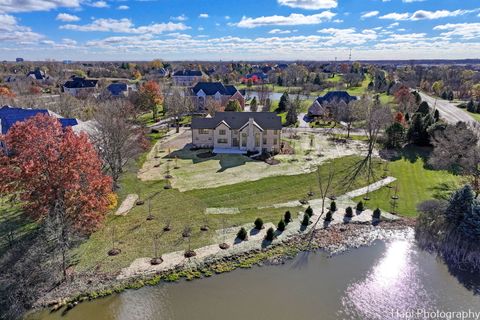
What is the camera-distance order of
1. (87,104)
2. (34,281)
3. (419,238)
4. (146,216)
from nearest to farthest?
(34,281)
(419,238)
(146,216)
(87,104)

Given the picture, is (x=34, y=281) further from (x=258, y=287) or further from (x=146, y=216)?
(x=258, y=287)

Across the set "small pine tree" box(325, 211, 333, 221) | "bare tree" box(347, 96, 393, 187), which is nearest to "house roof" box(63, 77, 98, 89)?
"bare tree" box(347, 96, 393, 187)

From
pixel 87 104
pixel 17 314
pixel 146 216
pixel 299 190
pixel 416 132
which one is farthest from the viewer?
pixel 87 104

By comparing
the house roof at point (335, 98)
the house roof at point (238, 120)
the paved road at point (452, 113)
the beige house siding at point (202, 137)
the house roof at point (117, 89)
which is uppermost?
the house roof at point (117, 89)

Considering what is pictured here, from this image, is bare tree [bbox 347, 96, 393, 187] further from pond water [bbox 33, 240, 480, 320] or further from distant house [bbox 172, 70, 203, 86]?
distant house [bbox 172, 70, 203, 86]

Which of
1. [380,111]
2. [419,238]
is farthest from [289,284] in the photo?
[380,111]

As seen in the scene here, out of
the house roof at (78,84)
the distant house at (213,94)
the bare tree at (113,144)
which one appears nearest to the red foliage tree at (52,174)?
the bare tree at (113,144)

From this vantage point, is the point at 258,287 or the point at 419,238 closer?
the point at 258,287

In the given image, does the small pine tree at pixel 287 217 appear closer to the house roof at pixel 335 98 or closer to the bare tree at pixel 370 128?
the bare tree at pixel 370 128
